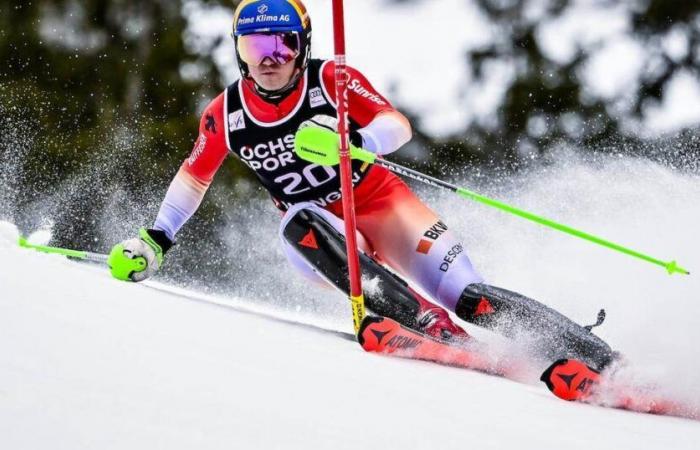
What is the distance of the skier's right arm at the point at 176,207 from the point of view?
4402 mm

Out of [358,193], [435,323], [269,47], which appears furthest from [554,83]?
[435,323]

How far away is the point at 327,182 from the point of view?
4.16 meters

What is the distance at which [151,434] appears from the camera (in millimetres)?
1801

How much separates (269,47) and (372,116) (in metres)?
0.55

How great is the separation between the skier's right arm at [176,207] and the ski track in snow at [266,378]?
0.62 ft

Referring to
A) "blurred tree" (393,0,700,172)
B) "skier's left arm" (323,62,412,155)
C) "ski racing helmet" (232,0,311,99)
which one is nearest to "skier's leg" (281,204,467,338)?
"skier's left arm" (323,62,412,155)

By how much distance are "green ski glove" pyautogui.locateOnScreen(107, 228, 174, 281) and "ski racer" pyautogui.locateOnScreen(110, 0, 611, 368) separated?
0.27m

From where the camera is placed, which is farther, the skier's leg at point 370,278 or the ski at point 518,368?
the skier's leg at point 370,278

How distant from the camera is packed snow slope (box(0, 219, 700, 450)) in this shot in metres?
1.85

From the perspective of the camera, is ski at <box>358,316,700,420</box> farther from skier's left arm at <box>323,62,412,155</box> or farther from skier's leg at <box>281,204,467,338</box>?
skier's left arm at <box>323,62,412,155</box>

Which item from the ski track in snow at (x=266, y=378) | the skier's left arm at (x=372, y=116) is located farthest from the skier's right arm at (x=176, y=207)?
the skier's left arm at (x=372, y=116)

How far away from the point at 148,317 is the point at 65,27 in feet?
48.4

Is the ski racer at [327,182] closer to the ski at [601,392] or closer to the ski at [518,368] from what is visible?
the ski at [518,368]

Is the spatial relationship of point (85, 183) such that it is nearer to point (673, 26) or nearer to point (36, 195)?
point (36, 195)
